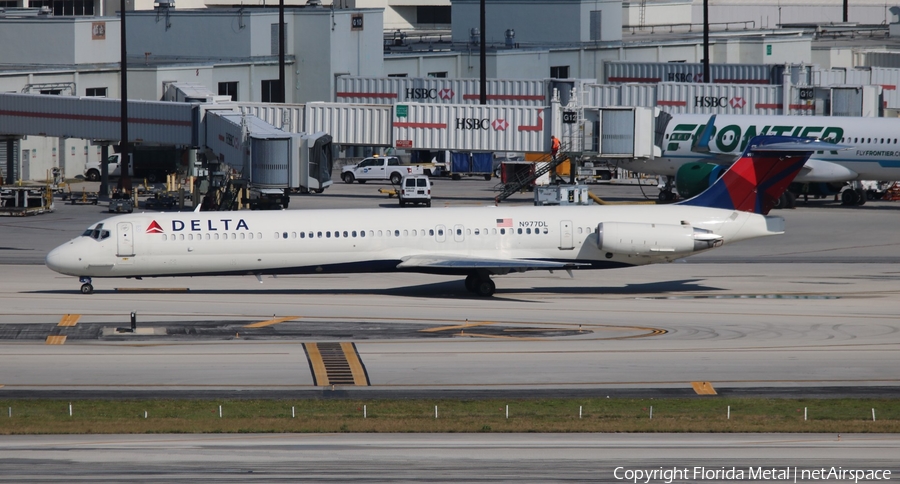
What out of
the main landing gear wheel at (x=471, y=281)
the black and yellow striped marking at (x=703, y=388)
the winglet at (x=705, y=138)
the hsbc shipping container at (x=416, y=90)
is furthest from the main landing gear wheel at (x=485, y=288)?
the hsbc shipping container at (x=416, y=90)

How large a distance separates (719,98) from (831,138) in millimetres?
→ 15343

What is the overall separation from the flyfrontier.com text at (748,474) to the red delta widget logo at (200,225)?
2099 centimetres

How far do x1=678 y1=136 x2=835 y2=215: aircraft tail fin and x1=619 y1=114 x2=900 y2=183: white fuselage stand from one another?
921 inches

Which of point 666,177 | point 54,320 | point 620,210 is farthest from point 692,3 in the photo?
point 54,320

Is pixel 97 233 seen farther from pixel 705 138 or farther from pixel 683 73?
pixel 683 73

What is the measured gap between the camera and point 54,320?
35.1 meters

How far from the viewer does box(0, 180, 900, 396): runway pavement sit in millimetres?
28125

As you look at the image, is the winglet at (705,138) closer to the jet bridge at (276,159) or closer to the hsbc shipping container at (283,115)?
the jet bridge at (276,159)

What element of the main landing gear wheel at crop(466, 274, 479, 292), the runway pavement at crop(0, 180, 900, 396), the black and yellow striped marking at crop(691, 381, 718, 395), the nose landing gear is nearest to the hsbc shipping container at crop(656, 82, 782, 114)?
the runway pavement at crop(0, 180, 900, 396)

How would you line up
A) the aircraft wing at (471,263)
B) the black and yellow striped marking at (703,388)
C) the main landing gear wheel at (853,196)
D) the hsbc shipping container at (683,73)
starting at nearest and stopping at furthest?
the black and yellow striped marking at (703,388) < the aircraft wing at (471,263) < the main landing gear wheel at (853,196) < the hsbc shipping container at (683,73)

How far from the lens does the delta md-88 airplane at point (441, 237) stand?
125 ft

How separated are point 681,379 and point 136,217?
19.8 m

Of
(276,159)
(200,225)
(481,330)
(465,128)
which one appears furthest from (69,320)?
(465,128)

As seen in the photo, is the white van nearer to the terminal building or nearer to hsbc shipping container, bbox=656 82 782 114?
the terminal building
